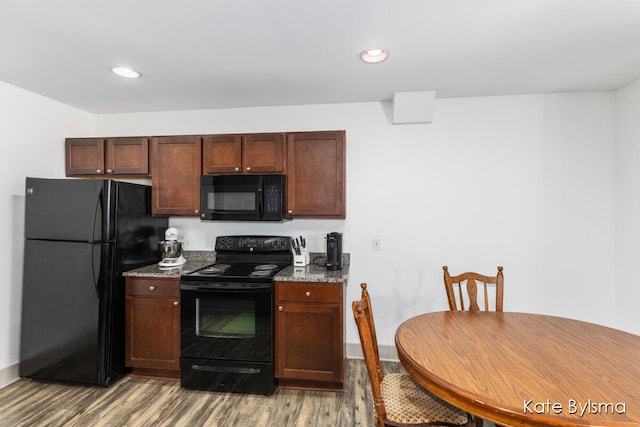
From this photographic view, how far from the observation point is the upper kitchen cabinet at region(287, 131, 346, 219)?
2809 mm

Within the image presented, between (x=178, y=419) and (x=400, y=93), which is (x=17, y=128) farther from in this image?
(x=400, y=93)

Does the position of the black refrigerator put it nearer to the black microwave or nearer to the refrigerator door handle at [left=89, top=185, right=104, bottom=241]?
the refrigerator door handle at [left=89, top=185, right=104, bottom=241]

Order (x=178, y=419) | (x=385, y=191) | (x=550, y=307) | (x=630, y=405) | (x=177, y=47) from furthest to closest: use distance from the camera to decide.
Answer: (x=385, y=191), (x=550, y=307), (x=178, y=419), (x=177, y=47), (x=630, y=405)

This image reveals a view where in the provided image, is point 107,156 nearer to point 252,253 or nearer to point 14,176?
point 14,176

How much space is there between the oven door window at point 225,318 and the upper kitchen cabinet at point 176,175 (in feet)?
2.91

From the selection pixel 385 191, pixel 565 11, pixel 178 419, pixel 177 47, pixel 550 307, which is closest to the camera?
pixel 565 11

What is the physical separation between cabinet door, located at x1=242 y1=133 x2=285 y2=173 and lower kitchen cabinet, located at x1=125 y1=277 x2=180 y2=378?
1182mm

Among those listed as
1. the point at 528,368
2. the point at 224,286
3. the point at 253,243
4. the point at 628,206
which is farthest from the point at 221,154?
the point at 628,206

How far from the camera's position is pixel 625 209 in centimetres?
267

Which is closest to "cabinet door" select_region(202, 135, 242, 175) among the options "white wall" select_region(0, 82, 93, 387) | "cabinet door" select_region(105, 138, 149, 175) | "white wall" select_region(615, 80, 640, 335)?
"cabinet door" select_region(105, 138, 149, 175)

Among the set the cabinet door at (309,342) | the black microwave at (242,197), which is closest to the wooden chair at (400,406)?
the cabinet door at (309,342)

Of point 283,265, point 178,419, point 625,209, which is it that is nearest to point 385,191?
point 283,265

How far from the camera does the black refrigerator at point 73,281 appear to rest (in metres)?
2.52

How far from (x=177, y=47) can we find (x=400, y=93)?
1.79m
